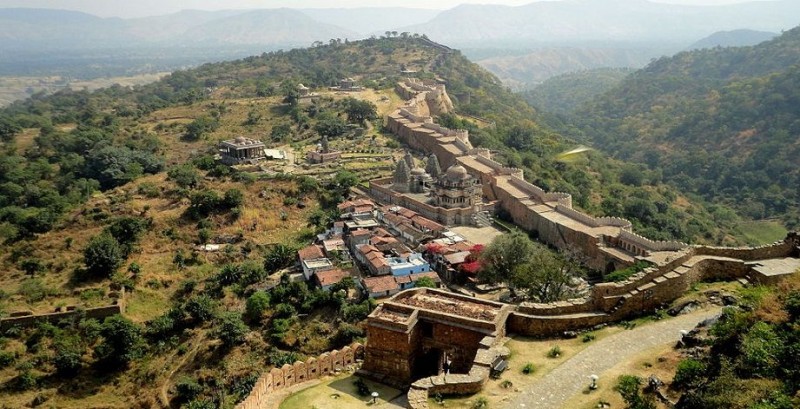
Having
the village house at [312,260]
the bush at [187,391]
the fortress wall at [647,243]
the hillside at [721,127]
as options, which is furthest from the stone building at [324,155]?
the hillside at [721,127]

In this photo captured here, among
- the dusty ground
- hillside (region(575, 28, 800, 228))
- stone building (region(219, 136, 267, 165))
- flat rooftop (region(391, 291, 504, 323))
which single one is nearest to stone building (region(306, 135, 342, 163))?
stone building (region(219, 136, 267, 165))

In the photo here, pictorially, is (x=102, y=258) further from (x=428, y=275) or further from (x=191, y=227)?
(x=428, y=275)

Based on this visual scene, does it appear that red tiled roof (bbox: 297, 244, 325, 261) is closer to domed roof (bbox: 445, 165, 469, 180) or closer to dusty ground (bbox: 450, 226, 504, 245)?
dusty ground (bbox: 450, 226, 504, 245)

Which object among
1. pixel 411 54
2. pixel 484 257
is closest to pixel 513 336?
pixel 484 257

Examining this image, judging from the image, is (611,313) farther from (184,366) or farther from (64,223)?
(64,223)

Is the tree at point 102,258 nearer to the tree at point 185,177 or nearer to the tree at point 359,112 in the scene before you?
the tree at point 185,177

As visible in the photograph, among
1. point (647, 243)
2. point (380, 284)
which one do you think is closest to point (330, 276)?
point (380, 284)
